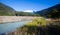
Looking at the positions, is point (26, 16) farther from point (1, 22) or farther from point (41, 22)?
point (41, 22)

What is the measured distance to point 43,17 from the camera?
634 centimetres

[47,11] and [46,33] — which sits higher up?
[47,11]

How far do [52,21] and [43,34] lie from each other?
263 cm

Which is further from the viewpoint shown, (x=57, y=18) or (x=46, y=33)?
(x=57, y=18)

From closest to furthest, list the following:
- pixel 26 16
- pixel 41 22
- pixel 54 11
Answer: pixel 41 22 → pixel 54 11 → pixel 26 16

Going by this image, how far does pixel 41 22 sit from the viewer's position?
19.7ft

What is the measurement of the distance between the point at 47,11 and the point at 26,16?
2426 millimetres

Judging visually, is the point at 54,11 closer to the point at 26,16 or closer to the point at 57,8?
the point at 57,8

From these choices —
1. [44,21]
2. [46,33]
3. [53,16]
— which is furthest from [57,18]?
[46,33]

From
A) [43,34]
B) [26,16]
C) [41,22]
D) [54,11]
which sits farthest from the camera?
[26,16]

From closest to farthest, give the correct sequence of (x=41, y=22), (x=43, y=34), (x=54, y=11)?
1. (x=43, y=34)
2. (x=41, y=22)
3. (x=54, y=11)

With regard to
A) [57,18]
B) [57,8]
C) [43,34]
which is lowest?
[43,34]

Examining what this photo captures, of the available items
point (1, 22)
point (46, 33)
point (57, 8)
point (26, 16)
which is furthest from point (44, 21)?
point (1, 22)

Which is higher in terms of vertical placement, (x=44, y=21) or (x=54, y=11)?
(x=54, y=11)
